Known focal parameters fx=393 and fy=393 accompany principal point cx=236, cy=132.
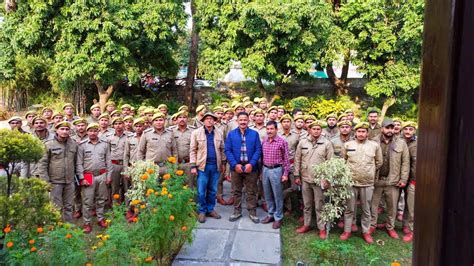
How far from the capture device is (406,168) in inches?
239

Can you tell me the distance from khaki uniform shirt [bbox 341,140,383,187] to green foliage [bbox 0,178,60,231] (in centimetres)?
413

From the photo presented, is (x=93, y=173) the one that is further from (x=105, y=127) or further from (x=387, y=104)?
(x=387, y=104)

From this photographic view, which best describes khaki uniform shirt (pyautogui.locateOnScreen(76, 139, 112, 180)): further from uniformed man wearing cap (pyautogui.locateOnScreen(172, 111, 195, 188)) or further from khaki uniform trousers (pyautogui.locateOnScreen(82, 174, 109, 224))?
uniformed man wearing cap (pyautogui.locateOnScreen(172, 111, 195, 188))

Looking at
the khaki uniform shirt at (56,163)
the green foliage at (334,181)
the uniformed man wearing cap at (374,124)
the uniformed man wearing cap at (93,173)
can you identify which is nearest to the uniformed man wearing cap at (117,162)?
the uniformed man wearing cap at (93,173)

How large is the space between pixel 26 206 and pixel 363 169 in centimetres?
450

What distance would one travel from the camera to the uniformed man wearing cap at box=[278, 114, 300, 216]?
23.1 ft

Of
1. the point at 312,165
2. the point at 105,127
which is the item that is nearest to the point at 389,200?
the point at 312,165

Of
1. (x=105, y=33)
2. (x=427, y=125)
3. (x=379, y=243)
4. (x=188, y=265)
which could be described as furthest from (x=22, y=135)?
(x=105, y=33)

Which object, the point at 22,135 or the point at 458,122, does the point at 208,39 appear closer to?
the point at 22,135

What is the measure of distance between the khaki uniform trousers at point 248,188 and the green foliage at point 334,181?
1.14 meters

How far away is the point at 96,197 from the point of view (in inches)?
261

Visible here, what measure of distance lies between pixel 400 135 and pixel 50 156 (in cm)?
551

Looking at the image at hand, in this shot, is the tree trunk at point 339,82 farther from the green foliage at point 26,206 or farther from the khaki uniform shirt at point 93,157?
the green foliage at point 26,206

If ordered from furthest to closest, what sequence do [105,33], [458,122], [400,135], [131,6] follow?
[131,6] < [105,33] < [400,135] < [458,122]
